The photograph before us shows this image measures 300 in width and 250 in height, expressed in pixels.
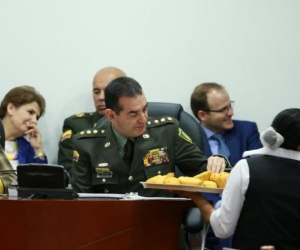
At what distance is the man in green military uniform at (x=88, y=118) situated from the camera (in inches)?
200

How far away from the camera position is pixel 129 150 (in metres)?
3.98

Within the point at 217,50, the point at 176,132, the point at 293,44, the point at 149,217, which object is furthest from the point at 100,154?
the point at 293,44

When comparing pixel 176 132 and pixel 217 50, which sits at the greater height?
pixel 217 50

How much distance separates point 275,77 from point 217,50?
48 centimetres

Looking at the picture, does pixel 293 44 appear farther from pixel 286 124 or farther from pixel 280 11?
pixel 286 124

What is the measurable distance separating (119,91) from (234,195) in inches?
42.0

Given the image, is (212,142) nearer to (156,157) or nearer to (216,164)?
(156,157)

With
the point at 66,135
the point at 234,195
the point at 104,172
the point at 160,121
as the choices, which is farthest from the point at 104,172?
the point at 66,135

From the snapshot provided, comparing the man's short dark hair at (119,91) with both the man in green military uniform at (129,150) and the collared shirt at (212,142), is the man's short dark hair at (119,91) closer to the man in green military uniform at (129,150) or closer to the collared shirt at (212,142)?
the man in green military uniform at (129,150)

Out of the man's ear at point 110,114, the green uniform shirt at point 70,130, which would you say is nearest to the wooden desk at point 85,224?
the man's ear at point 110,114

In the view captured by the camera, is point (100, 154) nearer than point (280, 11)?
Yes

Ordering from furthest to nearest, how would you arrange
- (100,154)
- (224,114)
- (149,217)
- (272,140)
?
(224,114) → (100,154) → (149,217) → (272,140)

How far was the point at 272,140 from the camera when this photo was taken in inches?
123

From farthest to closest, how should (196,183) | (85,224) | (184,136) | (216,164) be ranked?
(184,136), (216,164), (196,183), (85,224)
